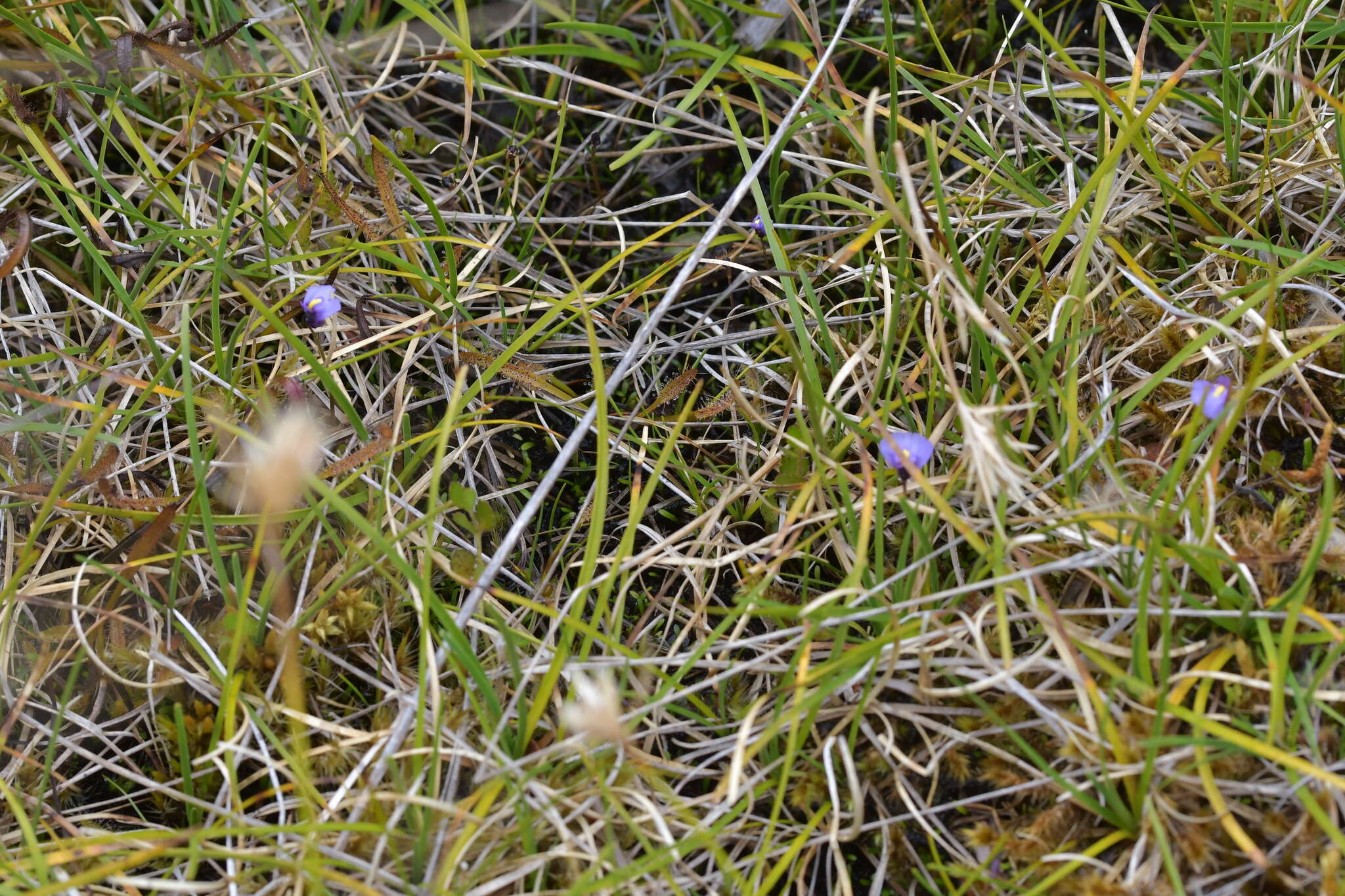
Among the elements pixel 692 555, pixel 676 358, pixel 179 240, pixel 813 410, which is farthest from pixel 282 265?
pixel 813 410

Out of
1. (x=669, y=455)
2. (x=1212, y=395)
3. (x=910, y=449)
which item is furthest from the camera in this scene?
(x=669, y=455)

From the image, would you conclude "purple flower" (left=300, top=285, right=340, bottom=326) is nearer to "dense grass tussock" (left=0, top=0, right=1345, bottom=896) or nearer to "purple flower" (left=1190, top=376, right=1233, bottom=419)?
"dense grass tussock" (left=0, top=0, right=1345, bottom=896)

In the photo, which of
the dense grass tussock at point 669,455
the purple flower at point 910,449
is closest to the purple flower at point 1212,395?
the dense grass tussock at point 669,455

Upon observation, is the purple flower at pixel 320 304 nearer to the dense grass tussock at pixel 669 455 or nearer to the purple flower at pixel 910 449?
the dense grass tussock at pixel 669 455

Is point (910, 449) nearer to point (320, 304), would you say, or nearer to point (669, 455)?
point (669, 455)

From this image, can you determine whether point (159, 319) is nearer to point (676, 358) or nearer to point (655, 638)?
point (676, 358)

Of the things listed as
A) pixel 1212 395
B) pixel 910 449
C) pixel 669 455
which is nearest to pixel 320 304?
pixel 669 455
